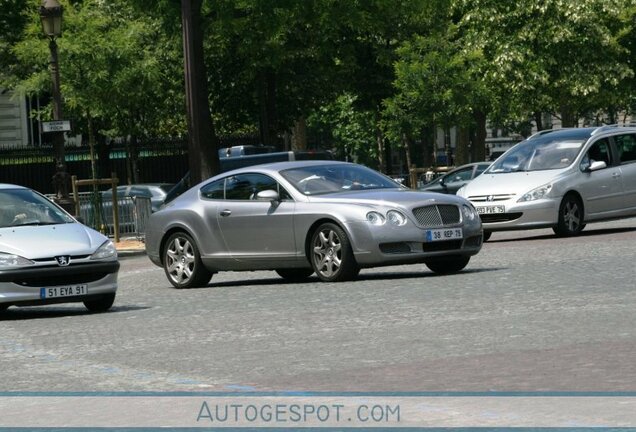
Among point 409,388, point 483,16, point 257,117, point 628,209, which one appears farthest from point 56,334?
point 483,16

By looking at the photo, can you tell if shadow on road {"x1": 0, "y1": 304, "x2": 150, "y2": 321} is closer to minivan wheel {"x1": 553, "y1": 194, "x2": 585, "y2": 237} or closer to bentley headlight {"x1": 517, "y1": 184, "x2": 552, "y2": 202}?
bentley headlight {"x1": 517, "y1": 184, "x2": 552, "y2": 202}

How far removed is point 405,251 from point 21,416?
9.11m

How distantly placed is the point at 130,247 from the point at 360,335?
21.0 m

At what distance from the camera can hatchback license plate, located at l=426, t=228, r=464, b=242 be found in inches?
682

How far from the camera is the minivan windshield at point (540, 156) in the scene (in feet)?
81.7

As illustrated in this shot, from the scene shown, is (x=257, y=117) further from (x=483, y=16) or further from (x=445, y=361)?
(x=445, y=361)

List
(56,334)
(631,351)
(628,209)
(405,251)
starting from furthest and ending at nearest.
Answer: (628,209), (405,251), (56,334), (631,351)

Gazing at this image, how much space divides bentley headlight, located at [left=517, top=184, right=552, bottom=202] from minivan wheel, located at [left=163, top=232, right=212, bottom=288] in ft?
21.1

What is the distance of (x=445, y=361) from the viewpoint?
10344 mm

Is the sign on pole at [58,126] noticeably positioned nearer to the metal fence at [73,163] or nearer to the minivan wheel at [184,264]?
the minivan wheel at [184,264]

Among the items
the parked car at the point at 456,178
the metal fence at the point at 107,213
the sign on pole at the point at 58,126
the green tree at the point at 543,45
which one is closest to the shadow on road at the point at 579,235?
the sign on pole at the point at 58,126

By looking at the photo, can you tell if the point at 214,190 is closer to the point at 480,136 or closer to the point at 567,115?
the point at 480,136
